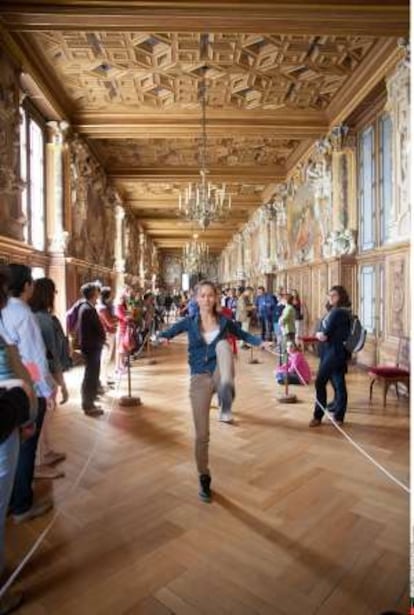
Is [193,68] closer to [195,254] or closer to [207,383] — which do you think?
[207,383]

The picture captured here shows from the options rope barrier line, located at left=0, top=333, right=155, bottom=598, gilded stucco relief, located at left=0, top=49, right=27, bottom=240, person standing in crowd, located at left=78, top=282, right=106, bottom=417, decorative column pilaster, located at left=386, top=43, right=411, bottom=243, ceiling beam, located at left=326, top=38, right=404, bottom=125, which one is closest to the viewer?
rope barrier line, located at left=0, top=333, right=155, bottom=598

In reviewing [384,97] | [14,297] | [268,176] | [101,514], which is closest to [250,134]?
[384,97]

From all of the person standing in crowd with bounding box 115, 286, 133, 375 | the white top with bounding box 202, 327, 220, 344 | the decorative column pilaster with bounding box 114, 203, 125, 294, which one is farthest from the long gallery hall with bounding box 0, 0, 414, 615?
the decorative column pilaster with bounding box 114, 203, 125, 294

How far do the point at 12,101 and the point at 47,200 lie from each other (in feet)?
8.64

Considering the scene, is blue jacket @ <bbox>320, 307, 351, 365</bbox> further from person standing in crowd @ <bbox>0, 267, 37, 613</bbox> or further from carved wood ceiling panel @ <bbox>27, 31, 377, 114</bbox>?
carved wood ceiling panel @ <bbox>27, 31, 377, 114</bbox>

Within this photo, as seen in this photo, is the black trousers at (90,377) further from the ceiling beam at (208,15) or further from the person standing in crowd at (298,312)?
the person standing in crowd at (298,312)

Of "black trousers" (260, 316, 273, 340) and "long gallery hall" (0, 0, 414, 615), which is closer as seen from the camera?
"long gallery hall" (0, 0, 414, 615)

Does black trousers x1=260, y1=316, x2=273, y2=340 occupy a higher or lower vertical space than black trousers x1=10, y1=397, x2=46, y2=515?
higher

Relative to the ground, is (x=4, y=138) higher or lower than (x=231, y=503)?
higher

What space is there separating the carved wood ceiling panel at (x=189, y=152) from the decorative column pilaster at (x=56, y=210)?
249cm

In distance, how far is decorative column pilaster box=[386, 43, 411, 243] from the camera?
21.1ft

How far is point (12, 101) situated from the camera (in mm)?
6320

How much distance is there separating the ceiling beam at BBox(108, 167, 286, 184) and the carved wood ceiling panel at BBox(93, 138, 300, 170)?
177 millimetres

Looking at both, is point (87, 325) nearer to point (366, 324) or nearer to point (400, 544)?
point (400, 544)
